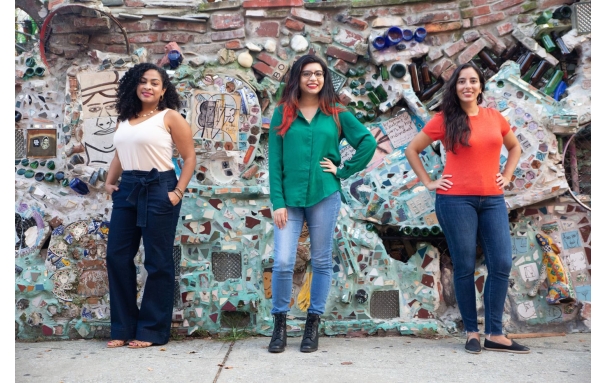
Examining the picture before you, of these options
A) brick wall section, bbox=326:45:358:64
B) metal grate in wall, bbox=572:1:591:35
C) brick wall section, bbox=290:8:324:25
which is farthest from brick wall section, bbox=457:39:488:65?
brick wall section, bbox=290:8:324:25

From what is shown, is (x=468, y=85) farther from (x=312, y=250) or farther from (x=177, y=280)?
(x=177, y=280)

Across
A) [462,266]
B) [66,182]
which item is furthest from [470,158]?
[66,182]

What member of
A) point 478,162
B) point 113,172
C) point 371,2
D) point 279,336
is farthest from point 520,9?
point 113,172

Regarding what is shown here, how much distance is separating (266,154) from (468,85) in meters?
1.52

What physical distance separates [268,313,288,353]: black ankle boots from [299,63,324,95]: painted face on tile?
1379 millimetres

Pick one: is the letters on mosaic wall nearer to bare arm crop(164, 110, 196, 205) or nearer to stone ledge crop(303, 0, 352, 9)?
stone ledge crop(303, 0, 352, 9)

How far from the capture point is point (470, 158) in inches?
151

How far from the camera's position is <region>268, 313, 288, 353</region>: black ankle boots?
Answer: 148 inches

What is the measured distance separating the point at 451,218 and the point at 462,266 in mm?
301

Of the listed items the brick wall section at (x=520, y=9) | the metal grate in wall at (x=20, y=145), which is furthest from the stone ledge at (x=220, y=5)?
the brick wall section at (x=520, y=9)

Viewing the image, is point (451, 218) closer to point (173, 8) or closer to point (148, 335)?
point (148, 335)

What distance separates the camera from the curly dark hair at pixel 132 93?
406 centimetres

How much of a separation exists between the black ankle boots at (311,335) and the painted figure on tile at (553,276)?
5.23 ft

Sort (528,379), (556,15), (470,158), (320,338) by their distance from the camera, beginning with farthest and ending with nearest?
(556,15), (320,338), (470,158), (528,379)
